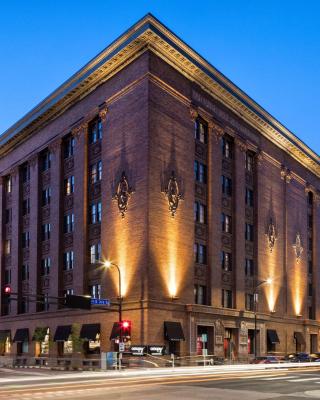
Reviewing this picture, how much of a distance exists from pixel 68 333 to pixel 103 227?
11571 mm

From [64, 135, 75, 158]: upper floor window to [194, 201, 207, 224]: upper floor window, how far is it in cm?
1576

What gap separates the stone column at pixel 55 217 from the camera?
63594mm

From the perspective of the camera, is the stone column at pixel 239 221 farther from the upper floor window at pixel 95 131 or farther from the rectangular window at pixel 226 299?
the upper floor window at pixel 95 131

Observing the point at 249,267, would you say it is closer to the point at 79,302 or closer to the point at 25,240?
the point at 79,302

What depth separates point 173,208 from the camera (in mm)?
55250

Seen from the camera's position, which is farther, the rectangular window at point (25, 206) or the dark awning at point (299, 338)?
the dark awning at point (299, 338)

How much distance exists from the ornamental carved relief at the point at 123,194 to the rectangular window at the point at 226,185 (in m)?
13.6

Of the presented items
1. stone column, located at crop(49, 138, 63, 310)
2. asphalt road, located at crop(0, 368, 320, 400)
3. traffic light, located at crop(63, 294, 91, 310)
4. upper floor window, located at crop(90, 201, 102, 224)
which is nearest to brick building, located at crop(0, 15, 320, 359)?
upper floor window, located at crop(90, 201, 102, 224)

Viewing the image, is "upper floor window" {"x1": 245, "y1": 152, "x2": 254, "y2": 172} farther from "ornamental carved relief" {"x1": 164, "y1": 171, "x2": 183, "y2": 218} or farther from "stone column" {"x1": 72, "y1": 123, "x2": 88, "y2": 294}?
"stone column" {"x1": 72, "y1": 123, "x2": 88, "y2": 294}

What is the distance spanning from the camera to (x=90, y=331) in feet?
184

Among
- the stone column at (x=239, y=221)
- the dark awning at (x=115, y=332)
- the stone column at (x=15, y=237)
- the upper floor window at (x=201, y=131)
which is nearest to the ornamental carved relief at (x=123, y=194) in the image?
the upper floor window at (x=201, y=131)

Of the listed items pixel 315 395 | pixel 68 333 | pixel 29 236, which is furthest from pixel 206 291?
pixel 315 395

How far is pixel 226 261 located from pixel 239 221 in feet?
16.8

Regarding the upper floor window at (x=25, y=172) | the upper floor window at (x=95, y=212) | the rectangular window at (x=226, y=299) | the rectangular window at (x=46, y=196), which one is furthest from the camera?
the upper floor window at (x=25, y=172)
